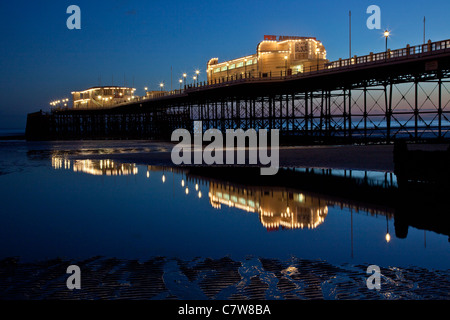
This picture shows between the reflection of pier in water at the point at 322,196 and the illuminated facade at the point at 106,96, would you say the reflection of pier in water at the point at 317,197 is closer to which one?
the reflection of pier in water at the point at 322,196

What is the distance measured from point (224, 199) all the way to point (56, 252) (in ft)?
19.6

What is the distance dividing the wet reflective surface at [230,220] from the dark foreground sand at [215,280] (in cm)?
42

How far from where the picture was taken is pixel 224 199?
1277 centimetres

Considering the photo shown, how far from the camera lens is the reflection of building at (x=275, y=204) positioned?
962cm

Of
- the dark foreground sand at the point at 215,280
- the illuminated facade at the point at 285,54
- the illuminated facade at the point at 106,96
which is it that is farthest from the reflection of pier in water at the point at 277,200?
the illuminated facade at the point at 106,96

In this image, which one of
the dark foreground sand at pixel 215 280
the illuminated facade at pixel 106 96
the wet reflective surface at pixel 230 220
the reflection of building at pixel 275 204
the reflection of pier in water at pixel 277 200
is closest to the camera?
the dark foreground sand at pixel 215 280

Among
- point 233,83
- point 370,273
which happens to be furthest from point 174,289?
point 233,83

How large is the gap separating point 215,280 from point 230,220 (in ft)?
13.4

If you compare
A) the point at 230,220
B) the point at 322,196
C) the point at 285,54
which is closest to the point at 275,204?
the point at 322,196

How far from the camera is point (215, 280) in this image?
5891mm

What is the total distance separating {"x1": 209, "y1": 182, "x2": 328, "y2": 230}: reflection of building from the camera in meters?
9.62

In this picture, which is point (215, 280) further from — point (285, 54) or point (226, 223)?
point (285, 54)

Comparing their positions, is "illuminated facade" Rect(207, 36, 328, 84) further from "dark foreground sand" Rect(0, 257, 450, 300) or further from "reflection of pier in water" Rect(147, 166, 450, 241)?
"dark foreground sand" Rect(0, 257, 450, 300)
